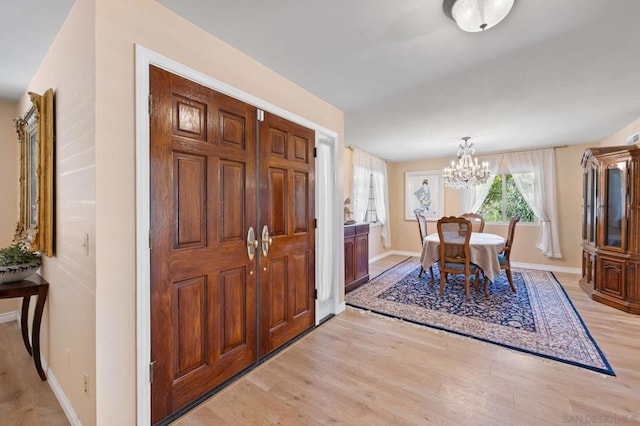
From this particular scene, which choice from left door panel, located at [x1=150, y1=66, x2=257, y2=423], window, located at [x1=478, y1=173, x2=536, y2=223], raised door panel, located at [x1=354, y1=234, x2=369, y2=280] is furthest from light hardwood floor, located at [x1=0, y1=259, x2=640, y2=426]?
window, located at [x1=478, y1=173, x2=536, y2=223]

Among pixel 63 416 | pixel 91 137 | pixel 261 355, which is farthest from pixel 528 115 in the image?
pixel 63 416

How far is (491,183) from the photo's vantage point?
573cm

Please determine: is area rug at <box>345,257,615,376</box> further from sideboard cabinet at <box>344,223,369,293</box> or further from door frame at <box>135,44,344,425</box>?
door frame at <box>135,44,344,425</box>

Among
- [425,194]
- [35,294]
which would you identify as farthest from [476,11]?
[425,194]

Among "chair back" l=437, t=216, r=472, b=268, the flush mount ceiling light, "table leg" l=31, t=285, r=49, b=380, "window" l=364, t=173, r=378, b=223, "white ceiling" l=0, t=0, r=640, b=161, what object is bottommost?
"table leg" l=31, t=285, r=49, b=380

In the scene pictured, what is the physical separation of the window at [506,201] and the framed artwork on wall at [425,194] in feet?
2.92

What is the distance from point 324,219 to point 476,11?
2.06 m

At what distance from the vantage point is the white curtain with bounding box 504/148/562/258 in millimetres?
5090

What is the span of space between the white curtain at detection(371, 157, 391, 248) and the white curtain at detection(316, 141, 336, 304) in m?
3.12

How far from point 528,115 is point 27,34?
477 centimetres

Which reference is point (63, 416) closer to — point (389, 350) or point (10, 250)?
point (10, 250)

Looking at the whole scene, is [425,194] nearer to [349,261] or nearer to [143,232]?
[349,261]

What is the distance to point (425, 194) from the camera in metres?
6.51

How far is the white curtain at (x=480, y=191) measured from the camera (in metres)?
5.66
